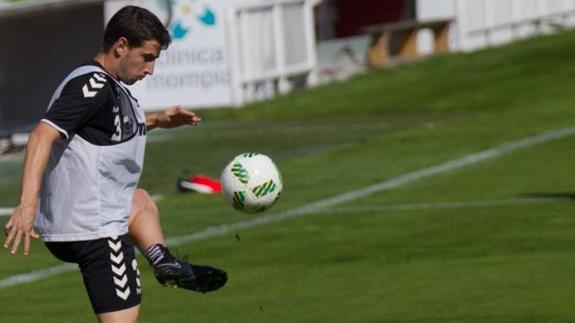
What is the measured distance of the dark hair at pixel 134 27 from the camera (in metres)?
7.57

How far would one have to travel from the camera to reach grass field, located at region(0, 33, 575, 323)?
11.2m

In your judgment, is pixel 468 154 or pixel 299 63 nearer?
pixel 468 154

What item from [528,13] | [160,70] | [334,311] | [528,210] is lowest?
[528,13]

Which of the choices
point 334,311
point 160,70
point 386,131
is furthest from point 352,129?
point 334,311

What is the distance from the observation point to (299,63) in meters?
34.1

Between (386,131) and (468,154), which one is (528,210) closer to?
(468,154)

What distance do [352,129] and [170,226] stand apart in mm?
10170

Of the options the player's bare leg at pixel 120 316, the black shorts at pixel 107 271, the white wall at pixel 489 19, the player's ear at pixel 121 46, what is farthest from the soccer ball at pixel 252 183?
the white wall at pixel 489 19

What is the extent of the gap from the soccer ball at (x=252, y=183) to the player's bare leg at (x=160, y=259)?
3.45 feet

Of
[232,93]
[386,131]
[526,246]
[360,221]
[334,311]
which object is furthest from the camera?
[232,93]

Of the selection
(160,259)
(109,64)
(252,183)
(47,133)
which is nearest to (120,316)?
(160,259)

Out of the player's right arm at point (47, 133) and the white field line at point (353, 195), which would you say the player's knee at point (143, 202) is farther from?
the white field line at point (353, 195)

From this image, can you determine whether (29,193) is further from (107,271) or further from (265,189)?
(265,189)

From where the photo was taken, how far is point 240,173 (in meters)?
9.37
